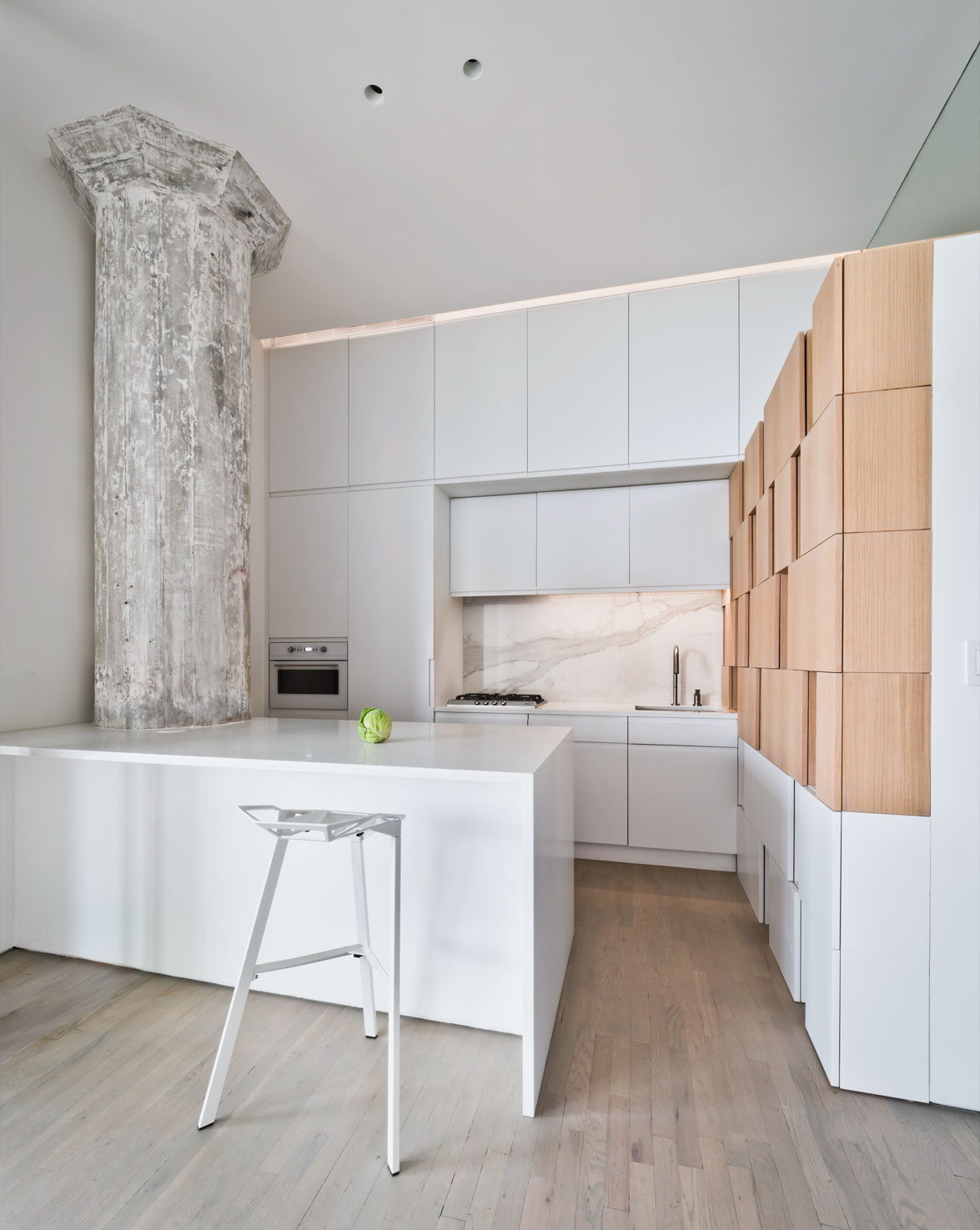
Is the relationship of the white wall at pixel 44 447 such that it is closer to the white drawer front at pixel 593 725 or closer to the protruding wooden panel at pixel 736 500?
the white drawer front at pixel 593 725

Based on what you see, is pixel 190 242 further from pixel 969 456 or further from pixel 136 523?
pixel 969 456

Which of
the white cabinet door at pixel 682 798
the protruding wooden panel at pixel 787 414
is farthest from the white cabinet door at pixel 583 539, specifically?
the protruding wooden panel at pixel 787 414

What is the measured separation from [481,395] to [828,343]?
6.92ft

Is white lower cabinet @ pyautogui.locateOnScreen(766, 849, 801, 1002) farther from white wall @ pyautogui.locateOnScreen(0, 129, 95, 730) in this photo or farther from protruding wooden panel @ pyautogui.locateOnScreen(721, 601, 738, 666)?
white wall @ pyautogui.locateOnScreen(0, 129, 95, 730)

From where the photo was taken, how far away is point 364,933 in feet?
5.47

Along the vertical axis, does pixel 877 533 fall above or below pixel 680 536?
below

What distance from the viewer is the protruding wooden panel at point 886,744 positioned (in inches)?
57.7

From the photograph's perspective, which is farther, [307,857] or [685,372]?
[685,372]

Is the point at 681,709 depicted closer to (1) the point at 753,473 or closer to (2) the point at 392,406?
(1) the point at 753,473

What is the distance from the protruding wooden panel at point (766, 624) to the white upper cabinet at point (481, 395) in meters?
1.40

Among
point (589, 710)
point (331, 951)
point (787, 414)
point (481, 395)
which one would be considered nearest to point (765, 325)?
point (787, 414)

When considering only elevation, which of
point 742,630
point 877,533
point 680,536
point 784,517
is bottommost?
point 742,630

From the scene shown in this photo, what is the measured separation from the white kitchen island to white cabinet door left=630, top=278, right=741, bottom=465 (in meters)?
1.73

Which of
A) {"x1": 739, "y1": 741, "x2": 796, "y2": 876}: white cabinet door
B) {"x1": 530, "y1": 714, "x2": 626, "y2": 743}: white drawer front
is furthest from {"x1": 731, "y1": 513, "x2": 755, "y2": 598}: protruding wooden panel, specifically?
{"x1": 530, "y1": 714, "x2": 626, "y2": 743}: white drawer front
